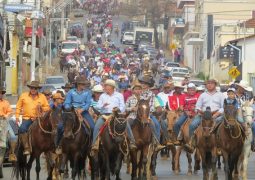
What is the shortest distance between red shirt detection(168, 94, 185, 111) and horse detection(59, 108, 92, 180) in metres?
5.55

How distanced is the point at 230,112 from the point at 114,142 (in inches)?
101

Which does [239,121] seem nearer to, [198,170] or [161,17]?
[198,170]

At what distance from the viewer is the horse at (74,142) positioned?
68.2ft

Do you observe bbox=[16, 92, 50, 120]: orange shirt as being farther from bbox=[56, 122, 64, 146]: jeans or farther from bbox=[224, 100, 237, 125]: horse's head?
bbox=[224, 100, 237, 125]: horse's head

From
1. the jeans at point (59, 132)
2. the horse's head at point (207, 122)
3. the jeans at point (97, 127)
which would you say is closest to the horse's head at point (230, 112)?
the horse's head at point (207, 122)

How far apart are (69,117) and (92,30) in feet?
374

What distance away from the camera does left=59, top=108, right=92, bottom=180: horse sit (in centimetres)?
2080

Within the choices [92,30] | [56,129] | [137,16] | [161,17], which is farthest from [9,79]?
[137,16]

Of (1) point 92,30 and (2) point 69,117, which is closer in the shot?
(2) point 69,117

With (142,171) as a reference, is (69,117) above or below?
above

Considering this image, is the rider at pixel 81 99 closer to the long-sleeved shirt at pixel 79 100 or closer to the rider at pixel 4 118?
the long-sleeved shirt at pixel 79 100

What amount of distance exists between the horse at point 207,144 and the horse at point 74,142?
2566 millimetres

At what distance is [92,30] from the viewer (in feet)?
440

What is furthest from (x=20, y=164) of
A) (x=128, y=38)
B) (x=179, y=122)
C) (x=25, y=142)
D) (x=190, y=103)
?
(x=128, y=38)
